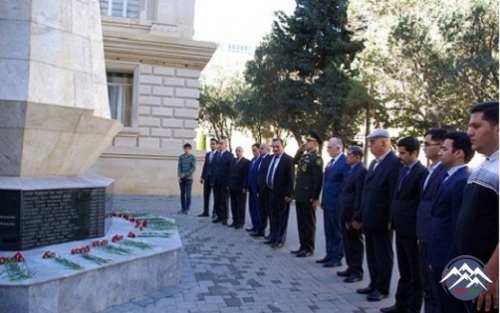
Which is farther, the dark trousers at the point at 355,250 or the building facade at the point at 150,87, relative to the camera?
the building facade at the point at 150,87

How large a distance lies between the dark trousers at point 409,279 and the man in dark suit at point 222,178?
6755 mm

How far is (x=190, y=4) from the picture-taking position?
19.5m

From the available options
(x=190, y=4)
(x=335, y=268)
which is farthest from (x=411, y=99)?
(x=335, y=268)

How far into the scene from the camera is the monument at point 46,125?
207 inches

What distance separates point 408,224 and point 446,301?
1707mm

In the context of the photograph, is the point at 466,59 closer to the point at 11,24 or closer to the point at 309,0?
the point at 309,0

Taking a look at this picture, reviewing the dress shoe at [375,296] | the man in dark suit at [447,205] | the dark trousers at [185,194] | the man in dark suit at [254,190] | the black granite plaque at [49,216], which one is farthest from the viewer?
the dark trousers at [185,194]

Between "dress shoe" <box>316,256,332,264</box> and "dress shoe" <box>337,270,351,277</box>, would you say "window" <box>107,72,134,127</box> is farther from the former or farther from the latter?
"dress shoe" <box>337,270,351,277</box>

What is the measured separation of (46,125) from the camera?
5484 millimetres

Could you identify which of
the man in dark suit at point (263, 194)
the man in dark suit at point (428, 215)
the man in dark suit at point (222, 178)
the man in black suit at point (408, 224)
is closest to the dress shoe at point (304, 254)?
the man in dark suit at point (263, 194)

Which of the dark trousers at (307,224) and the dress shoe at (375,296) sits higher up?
the dark trousers at (307,224)

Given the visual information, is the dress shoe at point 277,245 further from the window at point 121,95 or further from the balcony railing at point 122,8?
the balcony railing at point 122,8

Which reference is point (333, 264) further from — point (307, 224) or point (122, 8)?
point (122, 8)

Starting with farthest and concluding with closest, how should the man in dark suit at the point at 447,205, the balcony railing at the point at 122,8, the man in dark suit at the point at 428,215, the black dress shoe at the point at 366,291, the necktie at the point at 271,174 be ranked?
the balcony railing at the point at 122,8
the necktie at the point at 271,174
the black dress shoe at the point at 366,291
the man in dark suit at the point at 428,215
the man in dark suit at the point at 447,205
